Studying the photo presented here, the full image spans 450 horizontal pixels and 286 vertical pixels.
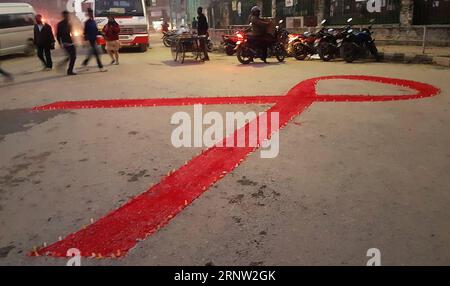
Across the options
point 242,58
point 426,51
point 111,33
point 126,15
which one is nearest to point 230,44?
point 242,58

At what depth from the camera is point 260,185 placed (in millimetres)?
3826

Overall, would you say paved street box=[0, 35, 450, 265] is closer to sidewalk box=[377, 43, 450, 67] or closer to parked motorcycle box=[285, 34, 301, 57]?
sidewalk box=[377, 43, 450, 67]

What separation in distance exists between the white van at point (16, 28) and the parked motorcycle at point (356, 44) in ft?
47.1

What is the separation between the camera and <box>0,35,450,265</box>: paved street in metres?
2.78

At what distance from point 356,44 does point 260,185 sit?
10.3 m

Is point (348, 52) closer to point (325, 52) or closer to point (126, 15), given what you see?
point (325, 52)

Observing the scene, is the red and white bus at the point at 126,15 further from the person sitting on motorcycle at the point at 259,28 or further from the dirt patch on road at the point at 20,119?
the dirt patch on road at the point at 20,119

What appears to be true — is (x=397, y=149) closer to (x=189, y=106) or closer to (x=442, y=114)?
(x=442, y=114)

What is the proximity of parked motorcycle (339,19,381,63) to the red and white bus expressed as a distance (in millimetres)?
9778

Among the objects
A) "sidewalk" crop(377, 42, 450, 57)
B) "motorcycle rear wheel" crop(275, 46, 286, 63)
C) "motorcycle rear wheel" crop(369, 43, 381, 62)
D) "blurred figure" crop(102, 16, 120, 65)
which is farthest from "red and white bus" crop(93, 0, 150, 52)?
A: "sidewalk" crop(377, 42, 450, 57)

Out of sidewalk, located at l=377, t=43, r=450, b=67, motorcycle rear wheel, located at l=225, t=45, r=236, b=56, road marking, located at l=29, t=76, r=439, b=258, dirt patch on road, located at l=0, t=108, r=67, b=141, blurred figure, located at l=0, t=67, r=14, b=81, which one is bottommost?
road marking, located at l=29, t=76, r=439, b=258

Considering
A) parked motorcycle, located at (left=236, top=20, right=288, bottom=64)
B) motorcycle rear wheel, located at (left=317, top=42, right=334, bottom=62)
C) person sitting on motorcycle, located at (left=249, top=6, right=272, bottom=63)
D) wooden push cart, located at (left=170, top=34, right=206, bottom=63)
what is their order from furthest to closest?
wooden push cart, located at (left=170, top=34, right=206, bottom=63)
motorcycle rear wheel, located at (left=317, top=42, right=334, bottom=62)
parked motorcycle, located at (left=236, top=20, right=288, bottom=64)
person sitting on motorcycle, located at (left=249, top=6, right=272, bottom=63)

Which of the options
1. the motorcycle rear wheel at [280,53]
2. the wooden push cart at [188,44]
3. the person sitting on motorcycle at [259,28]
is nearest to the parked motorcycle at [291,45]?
the motorcycle rear wheel at [280,53]

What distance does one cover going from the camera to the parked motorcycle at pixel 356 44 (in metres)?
12.3
